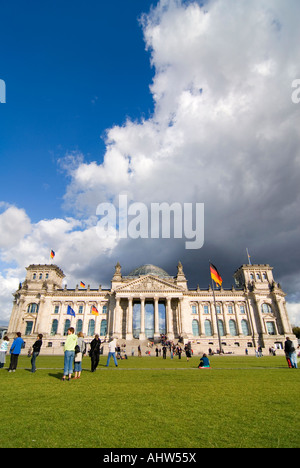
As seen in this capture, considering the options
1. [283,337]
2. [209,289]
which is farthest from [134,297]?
[283,337]

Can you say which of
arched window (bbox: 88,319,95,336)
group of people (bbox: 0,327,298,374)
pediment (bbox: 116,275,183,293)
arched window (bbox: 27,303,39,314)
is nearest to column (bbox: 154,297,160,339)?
pediment (bbox: 116,275,183,293)

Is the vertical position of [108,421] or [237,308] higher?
[237,308]

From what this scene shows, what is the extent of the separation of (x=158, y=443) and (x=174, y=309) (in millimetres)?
68111

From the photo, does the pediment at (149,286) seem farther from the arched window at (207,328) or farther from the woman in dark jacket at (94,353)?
the woman in dark jacket at (94,353)

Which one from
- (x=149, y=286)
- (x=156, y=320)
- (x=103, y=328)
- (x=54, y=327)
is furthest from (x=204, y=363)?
(x=54, y=327)

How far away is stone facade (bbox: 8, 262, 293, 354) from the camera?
65.2 meters

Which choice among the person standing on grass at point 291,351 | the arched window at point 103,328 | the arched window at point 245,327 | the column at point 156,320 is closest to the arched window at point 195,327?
the column at point 156,320

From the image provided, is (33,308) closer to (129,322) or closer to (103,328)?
(103,328)

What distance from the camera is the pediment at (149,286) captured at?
65.8 metres

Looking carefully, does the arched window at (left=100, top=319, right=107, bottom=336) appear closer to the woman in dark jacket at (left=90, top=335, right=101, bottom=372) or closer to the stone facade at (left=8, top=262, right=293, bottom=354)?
the stone facade at (left=8, top=262, right=293, bottom=354)

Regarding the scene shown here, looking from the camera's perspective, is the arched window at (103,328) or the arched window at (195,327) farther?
the arched window at (195,327)

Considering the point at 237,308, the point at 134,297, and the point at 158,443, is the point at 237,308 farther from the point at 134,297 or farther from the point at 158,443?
the point at 158,443
